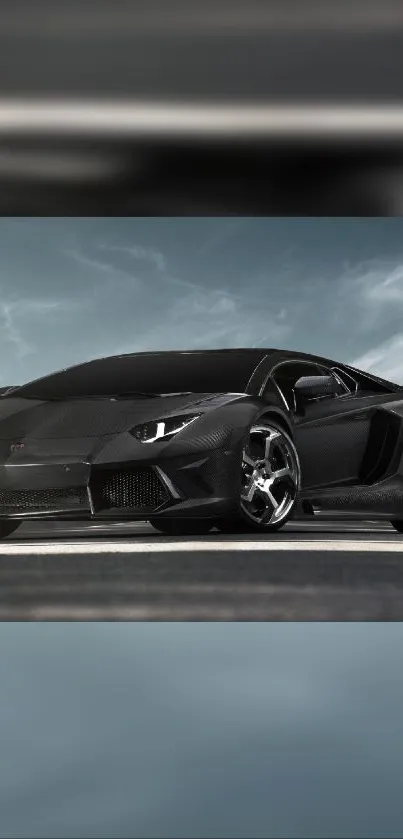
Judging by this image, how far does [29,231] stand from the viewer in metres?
9.41

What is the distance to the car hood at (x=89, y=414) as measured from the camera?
435 cm

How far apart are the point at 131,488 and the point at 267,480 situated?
54 cm

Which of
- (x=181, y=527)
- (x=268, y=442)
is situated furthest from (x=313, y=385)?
(x=181, y=527)

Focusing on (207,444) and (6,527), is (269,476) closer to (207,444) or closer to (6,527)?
(207,444)

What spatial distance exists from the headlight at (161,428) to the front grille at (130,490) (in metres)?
0.13

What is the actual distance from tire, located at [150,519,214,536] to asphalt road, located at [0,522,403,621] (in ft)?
0.16

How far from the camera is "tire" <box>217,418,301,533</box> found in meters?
4.35
